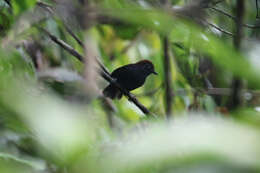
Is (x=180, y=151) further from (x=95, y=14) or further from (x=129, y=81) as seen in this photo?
(x=129, y=81)

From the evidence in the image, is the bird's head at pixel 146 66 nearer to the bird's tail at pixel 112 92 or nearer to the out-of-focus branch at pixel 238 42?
the bird's tail at pixel 112 92

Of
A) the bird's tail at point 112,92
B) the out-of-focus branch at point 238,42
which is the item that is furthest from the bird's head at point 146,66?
the out-of-focus branch at point 238,42

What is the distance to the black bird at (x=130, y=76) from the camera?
3479 millimetres

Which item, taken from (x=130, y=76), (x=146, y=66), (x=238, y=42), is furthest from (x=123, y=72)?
(x=238, y=42)

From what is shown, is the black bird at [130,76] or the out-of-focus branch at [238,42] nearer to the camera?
the out-of-focus branch at [238,42]

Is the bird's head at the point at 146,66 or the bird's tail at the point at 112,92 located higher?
the bird's head at the point at 146,66

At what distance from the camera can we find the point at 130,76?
370 centimetres

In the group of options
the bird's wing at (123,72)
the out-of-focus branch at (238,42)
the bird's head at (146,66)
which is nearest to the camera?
the out-of-focus branch at (238,42)

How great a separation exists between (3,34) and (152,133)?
81.0 inches

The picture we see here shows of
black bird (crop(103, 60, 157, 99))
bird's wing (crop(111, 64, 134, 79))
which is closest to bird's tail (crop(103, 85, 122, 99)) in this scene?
black bird (crop(103, 60, 157, 99))

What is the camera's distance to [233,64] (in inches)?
22.4

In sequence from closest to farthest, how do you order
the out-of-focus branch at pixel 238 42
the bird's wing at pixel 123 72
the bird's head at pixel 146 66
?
the out-of-focus branch at pixel 238 42
the bird's wing at pixel 123 72
the bird's head at pixel 146 66

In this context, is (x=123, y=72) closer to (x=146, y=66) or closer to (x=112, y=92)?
(x=112, y=92)

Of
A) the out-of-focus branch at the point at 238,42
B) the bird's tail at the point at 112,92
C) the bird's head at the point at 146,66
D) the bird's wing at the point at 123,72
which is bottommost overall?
the out-of-focus branch at the point at 238,42
